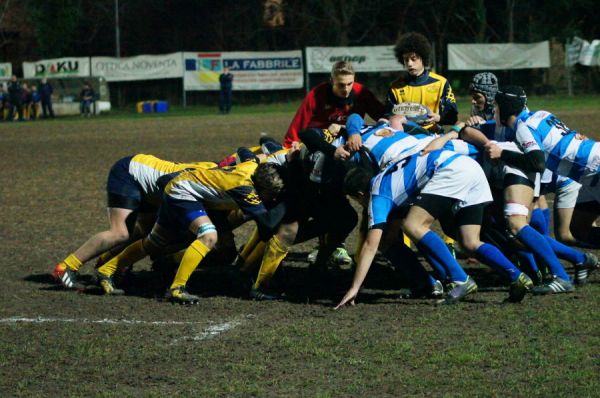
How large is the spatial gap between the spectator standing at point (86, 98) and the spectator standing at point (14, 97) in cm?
231

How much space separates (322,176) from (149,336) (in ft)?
6.46

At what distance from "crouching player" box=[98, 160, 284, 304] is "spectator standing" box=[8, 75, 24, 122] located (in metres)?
31.5

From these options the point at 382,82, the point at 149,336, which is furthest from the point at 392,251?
the point at 382,82

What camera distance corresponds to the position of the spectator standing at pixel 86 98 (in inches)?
1607

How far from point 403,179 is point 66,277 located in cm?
305

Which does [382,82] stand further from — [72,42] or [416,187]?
[416,187]

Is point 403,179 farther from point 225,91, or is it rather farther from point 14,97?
point 14,97

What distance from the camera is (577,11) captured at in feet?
151

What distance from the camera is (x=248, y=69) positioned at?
144 feet

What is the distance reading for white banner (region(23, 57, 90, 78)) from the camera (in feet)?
145

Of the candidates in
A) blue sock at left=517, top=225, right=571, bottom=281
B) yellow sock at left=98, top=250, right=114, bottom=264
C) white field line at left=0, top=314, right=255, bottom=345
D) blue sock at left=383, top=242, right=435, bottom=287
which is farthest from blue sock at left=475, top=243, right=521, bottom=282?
yellow sock at left=98, top=250, right=114, bottom=264

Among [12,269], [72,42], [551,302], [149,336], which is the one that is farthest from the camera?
[72,42]

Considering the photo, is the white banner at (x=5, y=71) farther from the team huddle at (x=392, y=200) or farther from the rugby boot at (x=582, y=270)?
the rugby boot at (x=582, y=270)

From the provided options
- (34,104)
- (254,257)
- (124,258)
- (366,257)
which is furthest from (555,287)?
(34,104)
